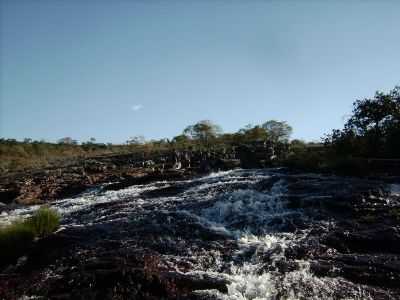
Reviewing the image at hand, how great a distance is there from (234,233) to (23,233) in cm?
582

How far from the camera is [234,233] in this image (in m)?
12.7

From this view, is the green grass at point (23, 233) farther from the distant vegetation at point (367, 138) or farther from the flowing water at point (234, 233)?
the distant vegetation at point (367, 138)

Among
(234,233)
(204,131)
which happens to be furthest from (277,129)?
(234,233)

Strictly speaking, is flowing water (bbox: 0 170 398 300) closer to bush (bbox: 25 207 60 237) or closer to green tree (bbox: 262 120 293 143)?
bush (bbox: 25 207 60 237)

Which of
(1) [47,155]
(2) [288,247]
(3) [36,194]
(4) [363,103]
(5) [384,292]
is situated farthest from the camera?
(1) [47,155]

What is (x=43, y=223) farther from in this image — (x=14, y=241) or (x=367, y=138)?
(x=367, y=138)

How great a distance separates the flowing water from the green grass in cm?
125

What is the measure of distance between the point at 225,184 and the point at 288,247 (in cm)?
925

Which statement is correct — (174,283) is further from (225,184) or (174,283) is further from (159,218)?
(225,184)

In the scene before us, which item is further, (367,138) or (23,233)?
(367,138)

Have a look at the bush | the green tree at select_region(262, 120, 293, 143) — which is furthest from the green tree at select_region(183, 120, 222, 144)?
the bush

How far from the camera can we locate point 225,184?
2031 cm

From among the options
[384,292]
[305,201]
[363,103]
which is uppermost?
[363,103]

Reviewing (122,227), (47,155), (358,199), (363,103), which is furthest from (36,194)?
(47,155)
